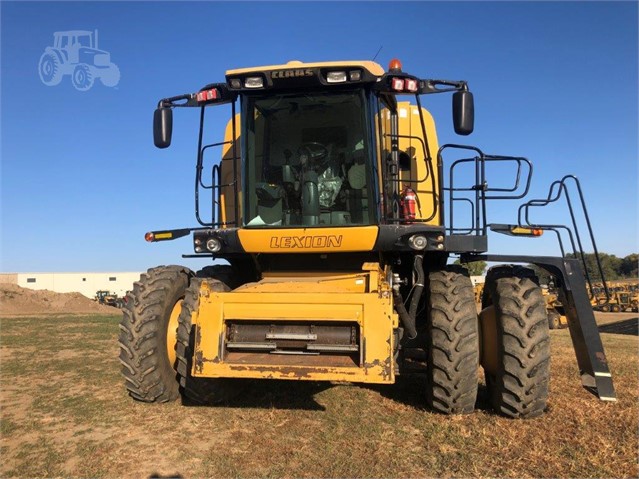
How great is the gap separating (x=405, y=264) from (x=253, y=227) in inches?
74.1

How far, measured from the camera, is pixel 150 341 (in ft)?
17.2

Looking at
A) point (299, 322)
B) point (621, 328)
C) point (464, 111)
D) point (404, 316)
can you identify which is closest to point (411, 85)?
point (464, 111)

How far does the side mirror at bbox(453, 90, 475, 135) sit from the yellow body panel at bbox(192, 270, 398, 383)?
1.71 m

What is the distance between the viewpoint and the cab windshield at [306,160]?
16.9ft

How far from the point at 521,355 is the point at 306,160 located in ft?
9.32

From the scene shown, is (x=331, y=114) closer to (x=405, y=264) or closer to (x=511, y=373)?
(x=405, y=264)

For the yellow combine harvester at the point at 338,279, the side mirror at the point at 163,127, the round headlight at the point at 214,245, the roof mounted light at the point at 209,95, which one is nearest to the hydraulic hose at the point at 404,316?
the yellow combine harvester at the point at 338,279

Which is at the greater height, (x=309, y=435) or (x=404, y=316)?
(x=404, y=316)

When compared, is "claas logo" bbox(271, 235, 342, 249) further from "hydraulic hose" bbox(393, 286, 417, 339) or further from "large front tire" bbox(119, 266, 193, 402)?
"large front tire" bbox(119, 266, 193, 402)

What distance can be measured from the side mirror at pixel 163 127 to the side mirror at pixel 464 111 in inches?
117

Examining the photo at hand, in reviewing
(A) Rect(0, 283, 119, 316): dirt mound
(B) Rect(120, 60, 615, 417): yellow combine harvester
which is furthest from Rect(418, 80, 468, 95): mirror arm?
(A) Rect(0, 283, 119, 316): dirt mound

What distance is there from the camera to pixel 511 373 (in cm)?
479

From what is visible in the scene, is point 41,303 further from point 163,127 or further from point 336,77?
point 336,77

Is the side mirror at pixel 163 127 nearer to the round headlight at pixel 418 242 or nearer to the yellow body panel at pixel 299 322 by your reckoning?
the yellow body panel at pixel 299 322
